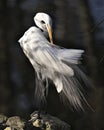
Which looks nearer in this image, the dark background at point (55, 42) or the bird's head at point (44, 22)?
the bird's head at point (44, 22)

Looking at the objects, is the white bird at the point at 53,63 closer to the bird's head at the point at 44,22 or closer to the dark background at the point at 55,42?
the bird's head at the point at 44,22

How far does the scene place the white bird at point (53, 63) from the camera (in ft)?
11.2

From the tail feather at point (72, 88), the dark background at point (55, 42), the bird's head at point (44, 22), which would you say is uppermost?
the bird's head at point (44, 22)

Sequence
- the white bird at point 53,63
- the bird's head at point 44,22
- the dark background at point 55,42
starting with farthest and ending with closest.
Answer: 1. the dark background at point 55,42
2. the bird's head at point 44,22
3. the white bird at point 53,63

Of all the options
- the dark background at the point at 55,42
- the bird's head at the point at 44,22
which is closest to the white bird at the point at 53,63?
the bird's head at the point at 44,22

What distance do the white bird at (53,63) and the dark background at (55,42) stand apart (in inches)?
73.9

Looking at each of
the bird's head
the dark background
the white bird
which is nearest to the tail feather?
the white bird

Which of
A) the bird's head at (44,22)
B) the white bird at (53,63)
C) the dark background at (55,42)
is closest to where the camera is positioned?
the white bird at (53,63)

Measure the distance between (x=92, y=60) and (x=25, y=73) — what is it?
606 mm

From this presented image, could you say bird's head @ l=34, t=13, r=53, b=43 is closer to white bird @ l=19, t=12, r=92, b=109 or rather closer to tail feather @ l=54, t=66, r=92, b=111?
white bird @ l=19, t=12, r=92, b=109

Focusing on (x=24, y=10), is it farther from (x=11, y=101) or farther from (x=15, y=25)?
(x=11, y=101)

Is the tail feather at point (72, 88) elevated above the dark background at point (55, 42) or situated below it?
above

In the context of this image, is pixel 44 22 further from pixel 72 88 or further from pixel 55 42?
pixel 55 42

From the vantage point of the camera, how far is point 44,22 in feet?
11.9
